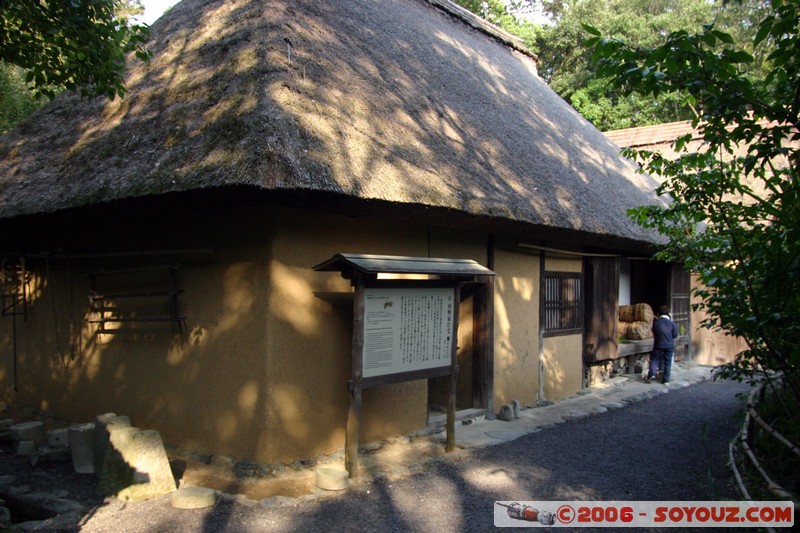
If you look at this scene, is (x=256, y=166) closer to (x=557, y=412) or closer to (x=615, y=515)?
(x=615, y=515)

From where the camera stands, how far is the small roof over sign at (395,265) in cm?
465

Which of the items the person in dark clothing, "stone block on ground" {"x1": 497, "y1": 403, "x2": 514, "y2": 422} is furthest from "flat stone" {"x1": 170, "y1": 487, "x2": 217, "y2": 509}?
the person in dark clothing

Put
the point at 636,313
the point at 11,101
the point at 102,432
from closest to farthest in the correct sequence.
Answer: the point at 102,432 → the point at 11,101 → the point at 636,313

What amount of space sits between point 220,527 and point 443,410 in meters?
4.03

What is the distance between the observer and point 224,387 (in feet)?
17.1

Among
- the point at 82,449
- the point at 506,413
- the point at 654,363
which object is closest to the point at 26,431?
the point at 82,449

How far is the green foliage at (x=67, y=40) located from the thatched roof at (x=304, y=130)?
2.49 feet

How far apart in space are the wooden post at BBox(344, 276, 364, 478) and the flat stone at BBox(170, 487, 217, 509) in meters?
1.11

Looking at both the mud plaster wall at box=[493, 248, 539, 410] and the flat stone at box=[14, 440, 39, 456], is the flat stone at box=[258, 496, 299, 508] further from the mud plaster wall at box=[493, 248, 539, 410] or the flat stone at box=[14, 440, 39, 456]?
the mud plaster wall at box=[493, 248, 539, 410]

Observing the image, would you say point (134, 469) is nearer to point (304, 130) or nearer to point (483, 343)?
point (304, 130)

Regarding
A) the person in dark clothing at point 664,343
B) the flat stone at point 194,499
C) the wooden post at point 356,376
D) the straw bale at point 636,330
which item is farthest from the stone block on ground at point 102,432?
the straw bale at point 636,330

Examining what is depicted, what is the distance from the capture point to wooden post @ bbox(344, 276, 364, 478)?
4.82 meters

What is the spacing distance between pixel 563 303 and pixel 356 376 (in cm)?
511

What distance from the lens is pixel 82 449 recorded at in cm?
534
